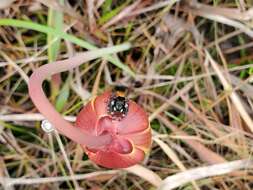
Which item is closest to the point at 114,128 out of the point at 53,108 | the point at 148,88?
the point at 53,108

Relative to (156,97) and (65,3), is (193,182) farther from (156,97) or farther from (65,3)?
(65,3)

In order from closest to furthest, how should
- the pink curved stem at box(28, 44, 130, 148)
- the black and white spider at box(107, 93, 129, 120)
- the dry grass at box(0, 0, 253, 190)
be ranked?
the pink curved stem at box(28, 44, 130, 148) → the black and white spider at box(107, 93, 129, 120) → the dry grass at box(0, 0, 253, 190)

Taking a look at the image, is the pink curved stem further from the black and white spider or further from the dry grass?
the dry grass

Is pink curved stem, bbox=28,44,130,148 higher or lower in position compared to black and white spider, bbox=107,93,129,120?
higher

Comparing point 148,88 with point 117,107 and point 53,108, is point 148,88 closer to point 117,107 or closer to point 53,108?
point 117,107

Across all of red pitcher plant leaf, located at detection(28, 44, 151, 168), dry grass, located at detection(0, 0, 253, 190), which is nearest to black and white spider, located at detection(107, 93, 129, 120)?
red pitcher plant leaf, located at detection(28, 44, 151, 168)

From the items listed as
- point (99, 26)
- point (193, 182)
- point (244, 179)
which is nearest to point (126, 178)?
point (193, 182)

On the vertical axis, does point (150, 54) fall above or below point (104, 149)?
above

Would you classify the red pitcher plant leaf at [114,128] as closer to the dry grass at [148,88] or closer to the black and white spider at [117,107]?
the black and white spider at [117,107]
